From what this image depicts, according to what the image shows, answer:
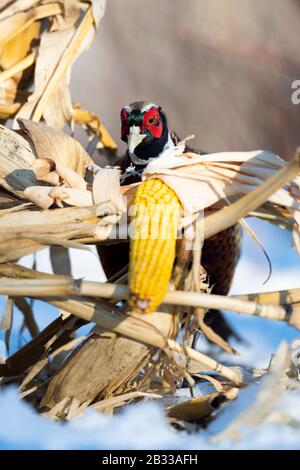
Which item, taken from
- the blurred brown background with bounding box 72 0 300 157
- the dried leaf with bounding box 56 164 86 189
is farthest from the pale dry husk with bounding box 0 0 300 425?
the blurred brown background with bounding box 72 0 300 157

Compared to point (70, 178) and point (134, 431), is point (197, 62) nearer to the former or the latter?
point (70, 178)

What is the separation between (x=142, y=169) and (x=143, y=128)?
0.06 metres

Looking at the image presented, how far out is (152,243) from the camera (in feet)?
2.03

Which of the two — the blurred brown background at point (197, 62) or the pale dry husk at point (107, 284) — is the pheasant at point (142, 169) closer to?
the pale dry husk at point (107, 284)

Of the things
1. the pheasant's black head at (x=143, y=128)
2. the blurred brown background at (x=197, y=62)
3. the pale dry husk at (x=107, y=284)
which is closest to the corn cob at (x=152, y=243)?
the pale dry husk at (x=107, y=284)

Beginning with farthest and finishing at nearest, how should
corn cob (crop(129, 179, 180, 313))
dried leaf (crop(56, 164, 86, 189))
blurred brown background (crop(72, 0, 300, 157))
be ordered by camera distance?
blurred brown background (crop(72, 0, 300, 157)), dried leaf (crop(56, 164, 86, 189)), corn cob (crop(129, 179, 180, 313))

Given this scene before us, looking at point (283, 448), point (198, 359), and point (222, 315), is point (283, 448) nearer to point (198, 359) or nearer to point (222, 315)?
point (198, 359)

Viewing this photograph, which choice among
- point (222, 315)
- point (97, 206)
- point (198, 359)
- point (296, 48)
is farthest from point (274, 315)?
point (296, 48)

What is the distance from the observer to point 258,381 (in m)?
0.77

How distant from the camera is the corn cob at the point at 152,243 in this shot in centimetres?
59

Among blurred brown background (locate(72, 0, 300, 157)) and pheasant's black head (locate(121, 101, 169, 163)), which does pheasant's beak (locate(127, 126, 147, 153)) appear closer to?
pheasant's black head (locate(121, 101, 169, 163))

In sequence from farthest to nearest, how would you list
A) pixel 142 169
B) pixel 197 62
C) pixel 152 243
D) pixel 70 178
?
pixel 197 62, pixel 142 169, pixel 70 178, pixel 152 243

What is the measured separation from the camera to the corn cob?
59cm

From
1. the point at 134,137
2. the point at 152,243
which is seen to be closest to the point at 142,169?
the point at 134,137
